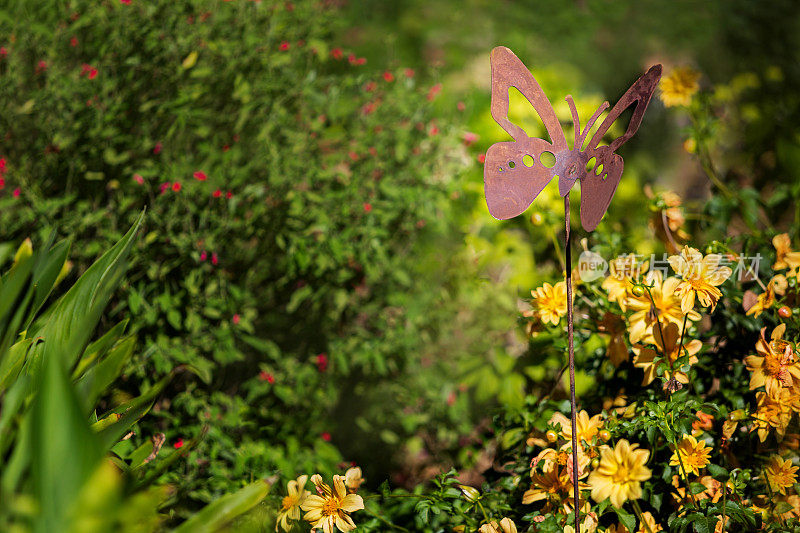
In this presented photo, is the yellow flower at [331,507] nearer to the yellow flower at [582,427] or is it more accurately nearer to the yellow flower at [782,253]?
the yellow flower at [582,427]

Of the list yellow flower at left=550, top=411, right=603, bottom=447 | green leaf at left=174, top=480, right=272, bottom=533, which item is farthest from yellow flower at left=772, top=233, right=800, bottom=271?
green leaf at left=174, top=480, right=272, bottom=533

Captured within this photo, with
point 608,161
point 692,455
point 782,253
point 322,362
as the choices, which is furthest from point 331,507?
point 782,253

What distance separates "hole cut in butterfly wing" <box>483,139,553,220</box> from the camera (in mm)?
1022

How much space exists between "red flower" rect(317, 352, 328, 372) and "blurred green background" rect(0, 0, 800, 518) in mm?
27

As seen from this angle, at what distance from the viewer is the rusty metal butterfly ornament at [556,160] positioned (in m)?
1.00

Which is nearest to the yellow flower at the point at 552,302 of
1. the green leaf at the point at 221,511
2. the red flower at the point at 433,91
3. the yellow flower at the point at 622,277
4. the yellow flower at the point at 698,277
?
the yellow flower at the point at 622,277

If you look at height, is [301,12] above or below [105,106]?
above

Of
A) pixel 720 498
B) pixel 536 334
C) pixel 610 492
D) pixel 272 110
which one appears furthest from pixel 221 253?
pixel 720 498

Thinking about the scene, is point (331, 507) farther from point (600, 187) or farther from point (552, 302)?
point (600, 187)

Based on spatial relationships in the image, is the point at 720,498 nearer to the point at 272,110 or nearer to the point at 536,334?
the point at 536,334

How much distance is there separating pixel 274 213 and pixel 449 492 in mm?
978

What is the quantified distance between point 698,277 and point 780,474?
38 centimetres

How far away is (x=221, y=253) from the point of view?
1817 mm

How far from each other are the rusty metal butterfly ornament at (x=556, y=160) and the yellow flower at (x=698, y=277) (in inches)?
8.4
